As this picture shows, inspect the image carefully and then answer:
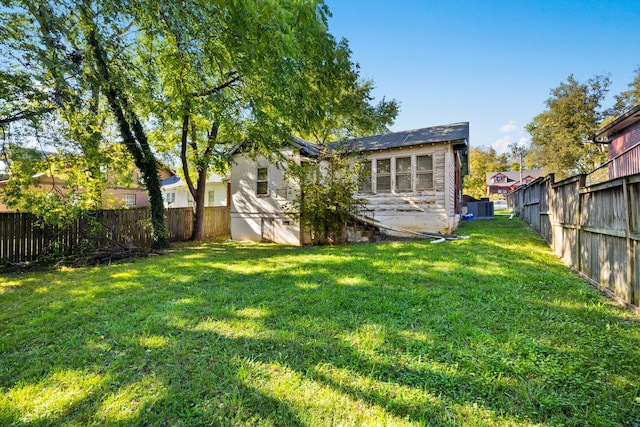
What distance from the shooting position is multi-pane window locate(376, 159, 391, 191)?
1191cm

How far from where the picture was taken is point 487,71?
14.9m

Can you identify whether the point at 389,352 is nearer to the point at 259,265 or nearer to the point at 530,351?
the point at 530,351

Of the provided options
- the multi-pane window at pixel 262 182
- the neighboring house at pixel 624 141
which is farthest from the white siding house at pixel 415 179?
the neighboring house at pixel 624 141

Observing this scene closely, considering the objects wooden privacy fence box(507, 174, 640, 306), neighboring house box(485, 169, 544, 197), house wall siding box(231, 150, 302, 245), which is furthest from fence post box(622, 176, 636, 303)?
neighboring house box(485, 169, 544, 197)

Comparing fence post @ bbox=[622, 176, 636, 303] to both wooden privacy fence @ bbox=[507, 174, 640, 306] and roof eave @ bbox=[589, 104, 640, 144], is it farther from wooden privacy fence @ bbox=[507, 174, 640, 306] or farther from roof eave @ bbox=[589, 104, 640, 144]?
roof eave @ bbox=[589, 104, 640, 144]

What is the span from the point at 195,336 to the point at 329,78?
29.6 ft

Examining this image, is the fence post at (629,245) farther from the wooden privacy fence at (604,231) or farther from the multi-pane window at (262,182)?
the multi-pane window at (262,182)

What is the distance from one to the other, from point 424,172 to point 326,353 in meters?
9.80

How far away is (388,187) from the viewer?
469 inches

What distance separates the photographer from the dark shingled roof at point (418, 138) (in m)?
10.8

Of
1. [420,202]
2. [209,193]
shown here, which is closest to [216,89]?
[420,202]

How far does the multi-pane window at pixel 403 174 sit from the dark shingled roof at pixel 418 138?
66cm

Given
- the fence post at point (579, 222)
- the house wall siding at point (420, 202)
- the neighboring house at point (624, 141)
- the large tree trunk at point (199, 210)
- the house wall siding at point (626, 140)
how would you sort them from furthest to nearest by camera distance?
the large tree trunk at point (199, 210) → the house wall siding at point (420, 202) → the house wall siding at point (626, 140) → the neighboring house at point (624, 141) → the fence post at point (579, 222)

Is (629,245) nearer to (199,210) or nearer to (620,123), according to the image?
(620,123)
